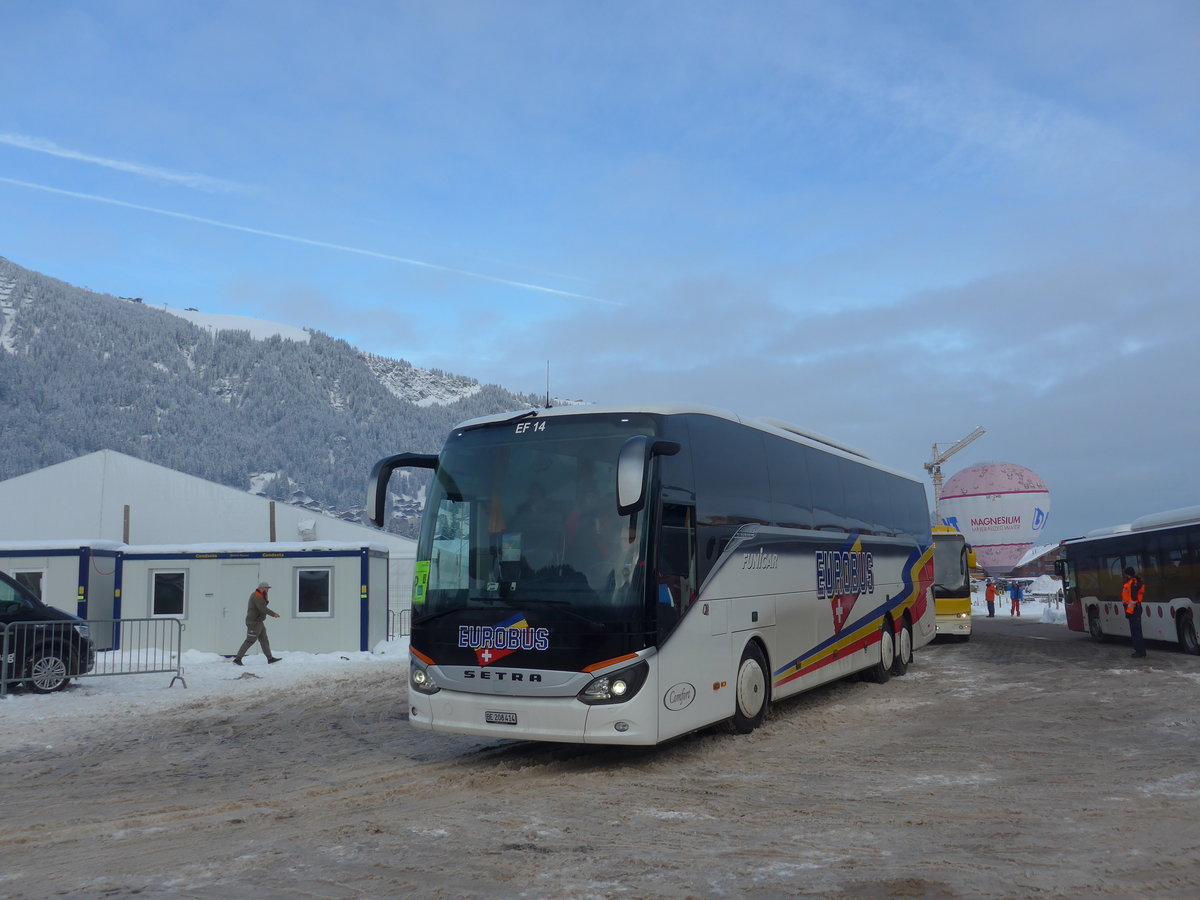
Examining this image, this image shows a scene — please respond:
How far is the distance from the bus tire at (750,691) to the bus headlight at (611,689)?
2048 millimetres

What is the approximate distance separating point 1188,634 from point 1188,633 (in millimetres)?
20

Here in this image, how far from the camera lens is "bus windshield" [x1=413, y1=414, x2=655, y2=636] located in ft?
27.6

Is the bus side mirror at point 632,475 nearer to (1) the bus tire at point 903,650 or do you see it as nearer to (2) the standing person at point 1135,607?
(1) the bus tire at point 903,650

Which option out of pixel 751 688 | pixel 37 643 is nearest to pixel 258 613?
pixel 37 643

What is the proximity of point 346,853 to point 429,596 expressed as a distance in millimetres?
3296

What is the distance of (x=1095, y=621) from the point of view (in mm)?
25094

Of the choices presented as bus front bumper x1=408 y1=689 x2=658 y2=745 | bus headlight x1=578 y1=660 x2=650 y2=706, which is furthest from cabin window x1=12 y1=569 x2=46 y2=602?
bus headlight x1=578 y1=660 x2=650 y2=706

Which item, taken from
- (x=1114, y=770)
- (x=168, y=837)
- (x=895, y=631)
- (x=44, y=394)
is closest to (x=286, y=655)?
(x=895, y=631)

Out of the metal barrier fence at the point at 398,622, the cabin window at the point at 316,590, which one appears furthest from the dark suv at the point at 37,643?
the metal barrier fence at the point at 398,622

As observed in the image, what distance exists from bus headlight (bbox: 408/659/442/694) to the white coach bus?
13mm

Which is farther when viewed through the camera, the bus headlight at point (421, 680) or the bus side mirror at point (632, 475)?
the bus headlight at point (421, 680)

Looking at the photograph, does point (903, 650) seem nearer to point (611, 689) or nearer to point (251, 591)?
point (611, 689)

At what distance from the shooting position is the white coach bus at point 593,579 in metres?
8.32

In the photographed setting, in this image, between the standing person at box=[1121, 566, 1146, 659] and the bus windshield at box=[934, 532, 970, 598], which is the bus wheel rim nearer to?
the standing person at box=[1121, 566, 1146, 659]
